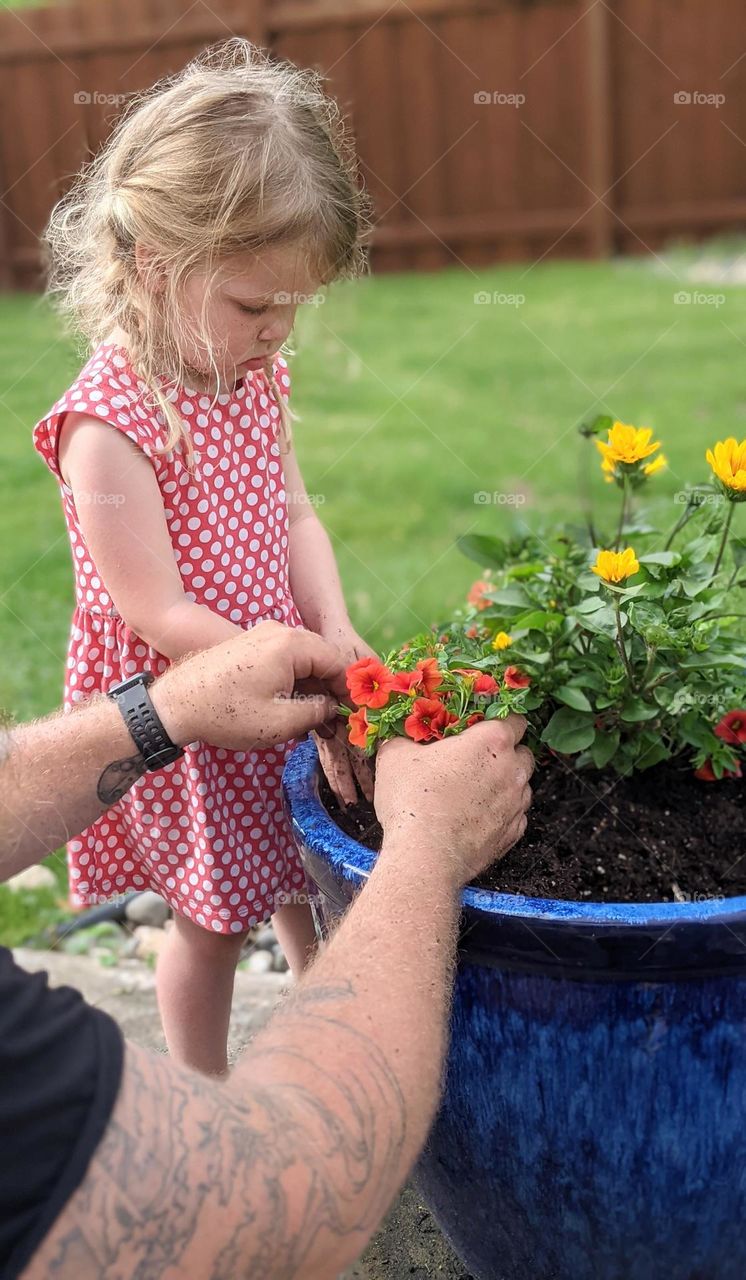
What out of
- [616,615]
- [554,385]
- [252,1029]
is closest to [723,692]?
[616,615]

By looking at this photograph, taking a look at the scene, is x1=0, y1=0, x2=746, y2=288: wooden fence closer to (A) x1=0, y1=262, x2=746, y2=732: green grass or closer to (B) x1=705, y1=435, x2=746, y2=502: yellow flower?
(A) x1=0, y1=262, x2=746, y2=732: green grass

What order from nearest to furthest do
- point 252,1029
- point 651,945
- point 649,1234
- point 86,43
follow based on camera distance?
1. point 651,945
2. point 649,1234
3. point 252,1029
4. point 86,43

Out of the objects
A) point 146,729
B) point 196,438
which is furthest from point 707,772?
point 196,438

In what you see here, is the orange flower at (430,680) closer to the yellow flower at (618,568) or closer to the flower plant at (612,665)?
the flower plant at (612,665)

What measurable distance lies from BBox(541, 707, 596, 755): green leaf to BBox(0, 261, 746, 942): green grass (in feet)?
6.59

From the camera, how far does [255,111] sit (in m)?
1.73

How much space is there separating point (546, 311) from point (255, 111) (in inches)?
222

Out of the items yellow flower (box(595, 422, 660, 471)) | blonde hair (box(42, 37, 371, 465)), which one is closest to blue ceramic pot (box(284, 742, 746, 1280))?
yellow flower (box(595, 422, 660, 471))

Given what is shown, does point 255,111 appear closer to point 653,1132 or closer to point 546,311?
point 653,1132

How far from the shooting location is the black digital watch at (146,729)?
156cm

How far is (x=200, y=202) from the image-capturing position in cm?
166

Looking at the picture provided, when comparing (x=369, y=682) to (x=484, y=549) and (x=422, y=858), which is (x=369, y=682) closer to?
(x=422, y=858)

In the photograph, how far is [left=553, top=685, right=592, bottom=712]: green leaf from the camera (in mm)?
1579

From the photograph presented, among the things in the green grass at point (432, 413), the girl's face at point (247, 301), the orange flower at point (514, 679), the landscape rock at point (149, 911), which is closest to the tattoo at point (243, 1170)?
the orange flower at point (514, 679)
